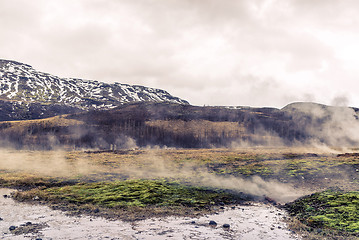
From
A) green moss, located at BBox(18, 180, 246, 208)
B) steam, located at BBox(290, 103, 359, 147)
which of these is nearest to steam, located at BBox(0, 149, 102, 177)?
green moss, located at BBox(18, 180, 246, 208)

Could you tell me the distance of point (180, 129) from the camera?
14988 cm

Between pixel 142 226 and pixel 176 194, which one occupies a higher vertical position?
pixel 142 226

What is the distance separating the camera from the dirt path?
16.1 metres

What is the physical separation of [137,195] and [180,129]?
122533 millimetres

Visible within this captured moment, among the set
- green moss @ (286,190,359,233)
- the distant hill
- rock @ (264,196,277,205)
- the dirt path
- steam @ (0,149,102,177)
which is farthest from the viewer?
the distant hill

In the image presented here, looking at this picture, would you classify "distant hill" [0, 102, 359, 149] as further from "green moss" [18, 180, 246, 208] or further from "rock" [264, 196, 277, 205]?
"rock" [264, 196, 277, 205]

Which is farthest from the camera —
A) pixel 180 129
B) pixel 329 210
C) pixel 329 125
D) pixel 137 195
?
pixel 329 125

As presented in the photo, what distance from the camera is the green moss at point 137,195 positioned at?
2494 cm

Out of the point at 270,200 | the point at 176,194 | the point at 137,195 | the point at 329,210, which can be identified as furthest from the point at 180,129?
the point at 329,210

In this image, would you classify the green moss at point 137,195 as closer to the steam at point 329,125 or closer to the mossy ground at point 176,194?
the mossy ground at point 176,194

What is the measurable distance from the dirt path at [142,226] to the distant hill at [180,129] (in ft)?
342

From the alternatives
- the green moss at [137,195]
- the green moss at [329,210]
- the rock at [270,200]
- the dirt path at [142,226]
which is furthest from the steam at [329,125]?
the dirt path at [142,226]

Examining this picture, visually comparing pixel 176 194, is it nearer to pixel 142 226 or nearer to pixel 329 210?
pixel 142 226

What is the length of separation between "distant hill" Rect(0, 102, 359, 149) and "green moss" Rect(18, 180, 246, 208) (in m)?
93.9
